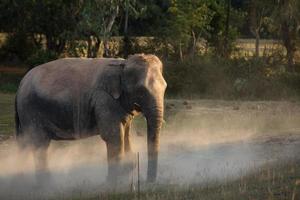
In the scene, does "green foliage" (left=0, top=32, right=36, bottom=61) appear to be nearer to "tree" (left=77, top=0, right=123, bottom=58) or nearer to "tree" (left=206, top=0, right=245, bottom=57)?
"tree" (left=77, top=0, right=123, bottom=58)

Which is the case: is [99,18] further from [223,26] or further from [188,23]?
[223,26]

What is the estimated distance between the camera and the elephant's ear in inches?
509

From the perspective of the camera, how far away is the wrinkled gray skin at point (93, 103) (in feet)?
40.8

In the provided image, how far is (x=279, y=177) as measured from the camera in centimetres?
1106

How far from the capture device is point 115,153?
1273 centimetres

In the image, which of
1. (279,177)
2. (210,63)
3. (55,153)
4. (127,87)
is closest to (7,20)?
(210,63)

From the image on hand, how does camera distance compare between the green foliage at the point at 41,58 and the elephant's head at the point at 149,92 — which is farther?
the green foliage at the point at 41,58

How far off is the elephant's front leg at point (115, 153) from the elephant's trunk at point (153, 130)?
565 millimetres

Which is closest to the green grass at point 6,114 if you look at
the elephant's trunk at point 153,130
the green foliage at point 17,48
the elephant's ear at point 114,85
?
the green foliage at point 17,48

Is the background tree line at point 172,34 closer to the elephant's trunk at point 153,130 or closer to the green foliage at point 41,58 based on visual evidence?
the green foliage at point 41,58

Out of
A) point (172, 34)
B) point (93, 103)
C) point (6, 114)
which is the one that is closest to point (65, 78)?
point (93, 103)

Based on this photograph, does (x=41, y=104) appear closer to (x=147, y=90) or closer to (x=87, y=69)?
(x=87, y=69)

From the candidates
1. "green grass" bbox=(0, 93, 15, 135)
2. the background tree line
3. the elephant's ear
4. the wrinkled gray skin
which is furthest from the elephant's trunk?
the background tree line

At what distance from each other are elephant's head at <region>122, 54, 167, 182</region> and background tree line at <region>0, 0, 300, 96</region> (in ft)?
51.1
